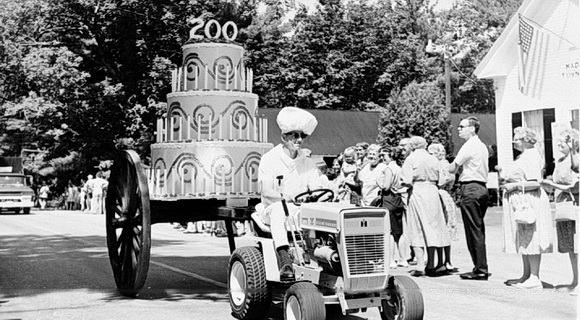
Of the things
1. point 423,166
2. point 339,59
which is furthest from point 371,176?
point 339,59

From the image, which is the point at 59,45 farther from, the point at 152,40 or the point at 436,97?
the point at 436,97

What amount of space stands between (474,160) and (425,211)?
1.07 meters

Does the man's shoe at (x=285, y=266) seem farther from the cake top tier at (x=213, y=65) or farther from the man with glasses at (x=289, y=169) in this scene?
the cake top tier at (x=213, y=65)

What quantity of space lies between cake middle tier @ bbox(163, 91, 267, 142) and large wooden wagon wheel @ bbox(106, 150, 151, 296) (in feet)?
2.67

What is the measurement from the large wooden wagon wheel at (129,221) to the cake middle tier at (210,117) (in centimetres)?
81

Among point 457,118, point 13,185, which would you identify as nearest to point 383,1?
point 457,118

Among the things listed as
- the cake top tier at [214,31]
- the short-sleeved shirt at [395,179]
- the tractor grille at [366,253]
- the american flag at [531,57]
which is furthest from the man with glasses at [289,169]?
the american flag at [531,57]

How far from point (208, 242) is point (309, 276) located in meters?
10.5

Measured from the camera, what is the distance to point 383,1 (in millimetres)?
59406

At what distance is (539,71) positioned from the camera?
23688 millimetres

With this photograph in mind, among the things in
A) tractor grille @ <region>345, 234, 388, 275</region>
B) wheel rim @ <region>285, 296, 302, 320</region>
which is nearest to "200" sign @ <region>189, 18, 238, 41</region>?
tractor grille @ <region>345, 234, 388, 275</region>

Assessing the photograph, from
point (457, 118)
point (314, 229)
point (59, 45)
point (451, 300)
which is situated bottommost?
point (451, 300)

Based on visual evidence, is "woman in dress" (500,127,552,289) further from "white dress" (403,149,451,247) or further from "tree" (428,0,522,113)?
"tree" (428,0,522,113)

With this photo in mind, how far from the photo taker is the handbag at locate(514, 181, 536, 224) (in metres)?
8.67
